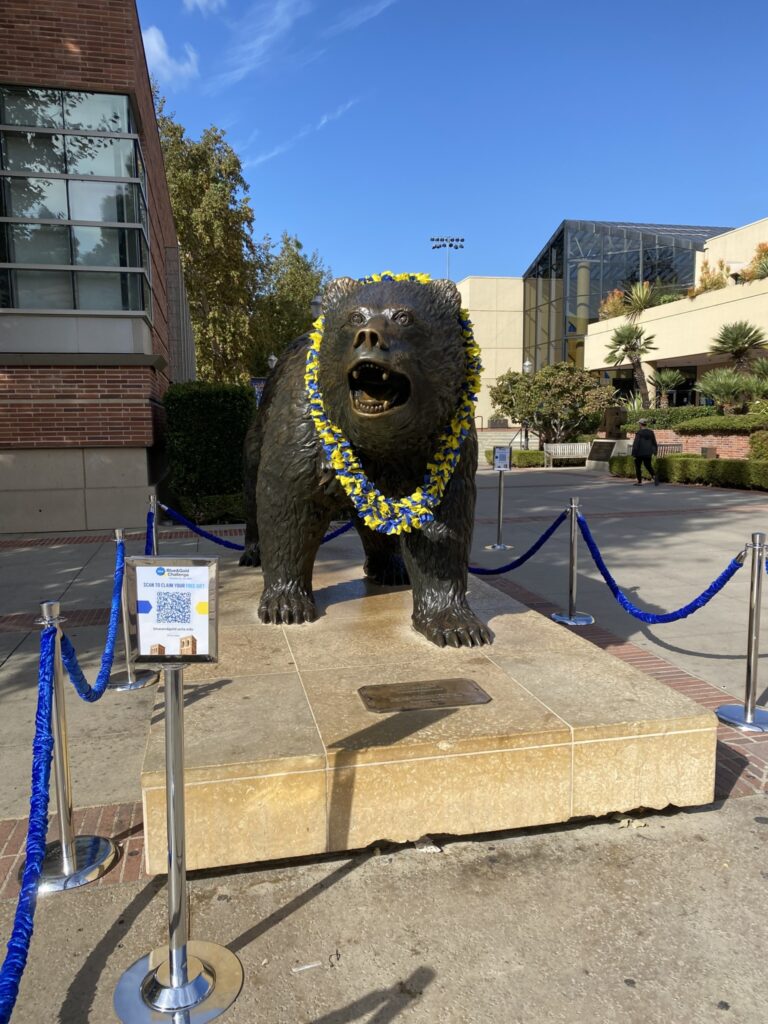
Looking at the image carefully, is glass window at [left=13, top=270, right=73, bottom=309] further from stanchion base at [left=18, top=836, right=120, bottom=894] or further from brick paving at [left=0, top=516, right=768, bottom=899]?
stanchion base at [left=18, top=836, right=120, bottom=894]

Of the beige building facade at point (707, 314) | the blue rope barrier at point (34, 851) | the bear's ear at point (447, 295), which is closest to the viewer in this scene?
the blue rope barrier at point (34, 851)

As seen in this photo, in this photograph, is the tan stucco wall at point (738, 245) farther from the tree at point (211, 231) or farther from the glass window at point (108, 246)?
the glass window at point (108, 246)

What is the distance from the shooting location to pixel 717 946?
209cm

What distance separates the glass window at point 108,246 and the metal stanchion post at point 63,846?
8.94 metres

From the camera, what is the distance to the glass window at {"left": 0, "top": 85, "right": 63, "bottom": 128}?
960 cm

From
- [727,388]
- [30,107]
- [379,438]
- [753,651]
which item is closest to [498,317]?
[727,388]

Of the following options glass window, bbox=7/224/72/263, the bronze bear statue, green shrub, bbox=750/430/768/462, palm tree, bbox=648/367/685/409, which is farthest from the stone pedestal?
palm tree, bbox=648/367/685/409

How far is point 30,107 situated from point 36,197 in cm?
113

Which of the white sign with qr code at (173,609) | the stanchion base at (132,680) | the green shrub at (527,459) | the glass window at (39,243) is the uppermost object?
the glass window at (39,243)

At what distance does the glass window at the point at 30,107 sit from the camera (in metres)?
9.60

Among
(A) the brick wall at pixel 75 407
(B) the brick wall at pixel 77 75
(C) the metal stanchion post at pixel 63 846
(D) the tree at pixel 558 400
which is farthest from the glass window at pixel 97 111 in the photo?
(D) the tree at pixel 558 400

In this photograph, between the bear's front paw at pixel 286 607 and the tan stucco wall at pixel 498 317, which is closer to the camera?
the bear's front paw at pixel 286 607

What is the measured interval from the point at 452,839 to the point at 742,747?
64.9 inches

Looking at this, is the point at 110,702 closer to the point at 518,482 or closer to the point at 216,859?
the point at 216,859
